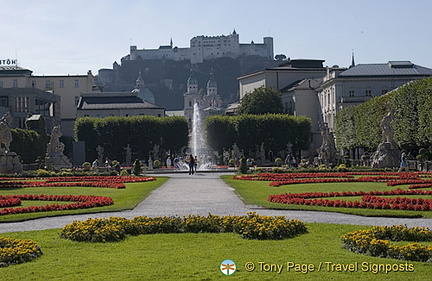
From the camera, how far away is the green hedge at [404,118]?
5938 cm

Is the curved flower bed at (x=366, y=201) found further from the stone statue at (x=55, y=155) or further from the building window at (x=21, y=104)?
the building window at (x=21, y=104)

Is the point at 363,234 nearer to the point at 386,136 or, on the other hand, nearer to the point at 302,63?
the point at 386,136

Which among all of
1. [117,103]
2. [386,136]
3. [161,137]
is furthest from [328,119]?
[386,136]

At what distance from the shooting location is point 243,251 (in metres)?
14.9

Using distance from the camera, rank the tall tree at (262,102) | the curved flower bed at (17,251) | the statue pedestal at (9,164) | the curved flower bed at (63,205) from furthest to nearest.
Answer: the tall tree at (262,102)
the statue pedestal at (9,164)
the curved flower bed at (63,205)
the curved flower bed at (17,251)

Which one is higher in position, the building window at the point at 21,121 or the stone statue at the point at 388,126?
the building window at the point at 21,121

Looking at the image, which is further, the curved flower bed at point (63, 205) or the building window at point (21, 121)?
the building window at point (21, 121)

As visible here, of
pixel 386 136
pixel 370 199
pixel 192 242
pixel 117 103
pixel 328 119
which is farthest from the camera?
pixel 117 103

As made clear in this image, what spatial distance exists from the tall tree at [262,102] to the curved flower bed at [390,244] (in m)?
97.3

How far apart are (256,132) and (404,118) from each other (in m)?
31.4

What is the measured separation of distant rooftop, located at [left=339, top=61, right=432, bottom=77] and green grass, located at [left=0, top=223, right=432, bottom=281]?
83.4 metres

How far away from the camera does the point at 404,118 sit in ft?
206

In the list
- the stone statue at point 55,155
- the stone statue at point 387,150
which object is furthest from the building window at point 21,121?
the stone statue at point 387,150

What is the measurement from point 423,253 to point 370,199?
12638mm
